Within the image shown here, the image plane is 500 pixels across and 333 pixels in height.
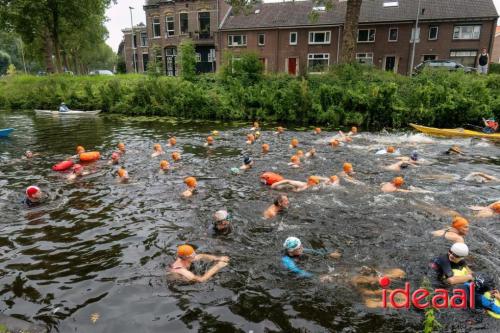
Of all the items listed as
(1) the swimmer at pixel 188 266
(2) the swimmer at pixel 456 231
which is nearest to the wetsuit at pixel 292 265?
(1) the swimmer at pixel 188 266

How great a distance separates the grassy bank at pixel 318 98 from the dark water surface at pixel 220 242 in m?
7.71

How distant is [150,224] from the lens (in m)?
9.32

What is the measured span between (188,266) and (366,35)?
1504 inches

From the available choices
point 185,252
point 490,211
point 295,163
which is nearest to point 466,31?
point 295,163

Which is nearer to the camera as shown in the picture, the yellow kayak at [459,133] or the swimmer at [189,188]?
the swimmer at [189,188]

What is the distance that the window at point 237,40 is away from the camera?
1734 inches

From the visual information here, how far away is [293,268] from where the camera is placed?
7176mm

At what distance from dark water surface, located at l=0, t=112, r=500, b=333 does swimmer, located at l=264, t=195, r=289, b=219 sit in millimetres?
250

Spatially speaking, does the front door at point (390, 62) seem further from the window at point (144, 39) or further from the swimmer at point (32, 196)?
the swimmer at point (32, 196)

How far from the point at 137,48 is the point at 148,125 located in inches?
1445

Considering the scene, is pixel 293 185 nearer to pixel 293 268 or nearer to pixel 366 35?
pixel 293 268

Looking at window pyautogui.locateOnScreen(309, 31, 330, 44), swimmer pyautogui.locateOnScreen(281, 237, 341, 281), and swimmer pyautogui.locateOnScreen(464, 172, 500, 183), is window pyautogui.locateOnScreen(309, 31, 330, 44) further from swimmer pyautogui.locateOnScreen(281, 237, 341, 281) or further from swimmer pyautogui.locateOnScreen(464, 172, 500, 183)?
swimmer pyautogui.locateOnScreen(281, 237, 341, 281)

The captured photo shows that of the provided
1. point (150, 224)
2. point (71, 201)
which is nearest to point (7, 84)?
point (71, 201)

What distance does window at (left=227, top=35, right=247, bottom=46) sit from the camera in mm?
44050
